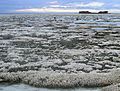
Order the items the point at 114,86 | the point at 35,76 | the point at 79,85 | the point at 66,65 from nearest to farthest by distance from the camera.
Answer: the point at 114,86, the point at 79,85, the point at 35,76, the point at 66,65

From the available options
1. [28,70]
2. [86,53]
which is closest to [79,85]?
[28,70]

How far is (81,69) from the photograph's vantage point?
2258 cm

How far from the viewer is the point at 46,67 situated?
75.8 feet

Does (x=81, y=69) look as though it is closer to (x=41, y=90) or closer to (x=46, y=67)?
(x=46, y=67)

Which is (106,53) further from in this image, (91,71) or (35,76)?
(35,76)

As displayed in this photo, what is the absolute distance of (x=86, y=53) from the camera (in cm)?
3047

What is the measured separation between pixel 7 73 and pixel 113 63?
32.2 ft

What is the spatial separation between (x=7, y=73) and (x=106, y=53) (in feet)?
44.3

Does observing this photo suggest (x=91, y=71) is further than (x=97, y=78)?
Yes

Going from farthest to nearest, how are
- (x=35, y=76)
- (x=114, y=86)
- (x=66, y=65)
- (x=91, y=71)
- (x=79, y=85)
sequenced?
(x=66, y=65), (x=91, y=71), (x=35, y=76), (x=79, y=85), (x=114, y=86)

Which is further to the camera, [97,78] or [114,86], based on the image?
[97,78]

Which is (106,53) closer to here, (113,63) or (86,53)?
(86,53)

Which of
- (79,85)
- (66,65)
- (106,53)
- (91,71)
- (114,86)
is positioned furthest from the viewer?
(106,53)

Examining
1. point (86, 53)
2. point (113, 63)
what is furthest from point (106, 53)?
point (113, 63)
